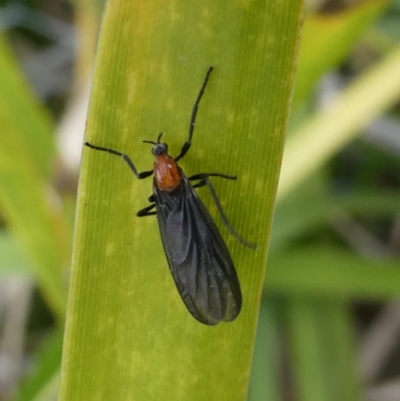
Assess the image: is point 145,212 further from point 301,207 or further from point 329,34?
point 301,207

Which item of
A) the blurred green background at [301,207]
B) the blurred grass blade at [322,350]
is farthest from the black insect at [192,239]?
the blurred grass blade at [322,350]

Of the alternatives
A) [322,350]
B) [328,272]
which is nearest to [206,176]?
[328,272]

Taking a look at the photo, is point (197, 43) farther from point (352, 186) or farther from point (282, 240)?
point (352, 186)

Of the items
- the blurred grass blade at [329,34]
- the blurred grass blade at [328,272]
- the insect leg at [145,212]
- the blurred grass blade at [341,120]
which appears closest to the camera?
the insect leg at [145,212]

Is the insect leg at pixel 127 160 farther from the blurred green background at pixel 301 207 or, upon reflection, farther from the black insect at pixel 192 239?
the blurred green background at pixel 301 207

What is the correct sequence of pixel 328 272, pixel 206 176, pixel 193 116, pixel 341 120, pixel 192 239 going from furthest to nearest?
pixel 328 272, pixel 341 120, pixel 192 239, pixel 206 176, pixel 193 116
